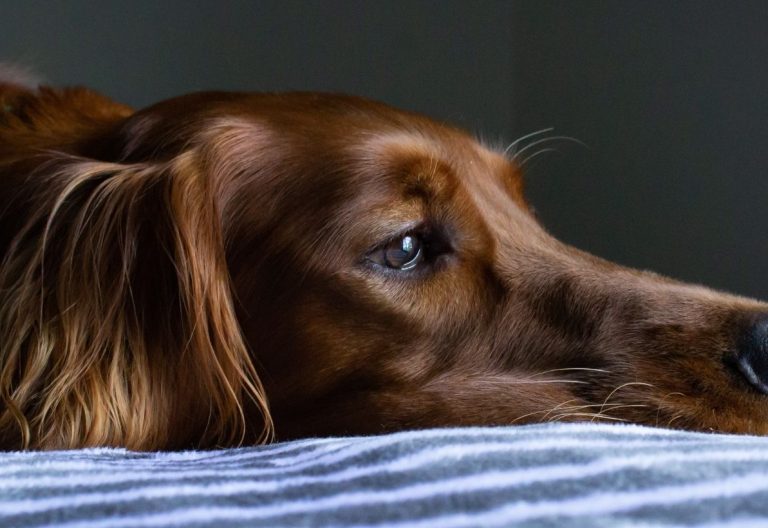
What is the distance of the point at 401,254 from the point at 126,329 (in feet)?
1.25

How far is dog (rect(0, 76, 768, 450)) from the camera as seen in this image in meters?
1.17

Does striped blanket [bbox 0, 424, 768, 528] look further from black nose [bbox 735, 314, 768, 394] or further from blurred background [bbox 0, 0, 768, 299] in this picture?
blurred background [bbox 0, 0, 768, 299]

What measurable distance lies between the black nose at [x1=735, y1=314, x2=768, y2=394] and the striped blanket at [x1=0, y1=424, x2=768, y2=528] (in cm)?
33

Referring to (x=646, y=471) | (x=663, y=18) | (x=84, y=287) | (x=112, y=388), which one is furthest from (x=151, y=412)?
(x=663, y=18)

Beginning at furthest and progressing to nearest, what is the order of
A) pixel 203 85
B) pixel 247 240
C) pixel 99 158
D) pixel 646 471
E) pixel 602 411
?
pixel 203 85
pixel 99 158
pixel 247 240
pixel 602 411
pixel 646 471

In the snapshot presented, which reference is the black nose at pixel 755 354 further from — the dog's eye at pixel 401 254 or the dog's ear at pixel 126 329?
the dog's ear at pixel 126 329

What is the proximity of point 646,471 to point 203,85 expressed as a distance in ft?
9.69

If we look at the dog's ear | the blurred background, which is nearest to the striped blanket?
the dog's ear

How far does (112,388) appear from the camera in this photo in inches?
46.5

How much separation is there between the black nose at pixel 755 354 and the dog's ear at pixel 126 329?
626mm

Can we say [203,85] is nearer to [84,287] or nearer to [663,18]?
[663,18]

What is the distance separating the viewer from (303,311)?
Result: 122 centimetres

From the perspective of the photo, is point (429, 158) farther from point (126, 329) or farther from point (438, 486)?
point (438, 486)

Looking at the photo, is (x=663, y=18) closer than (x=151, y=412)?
No
